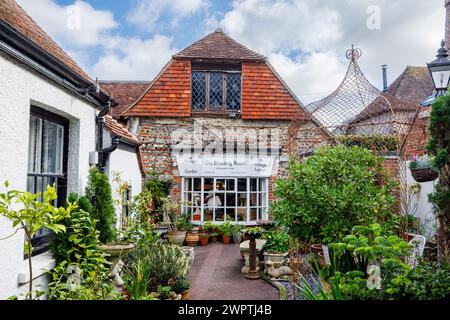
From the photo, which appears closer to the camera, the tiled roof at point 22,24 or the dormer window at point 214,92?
the tiled roof at point 22,24

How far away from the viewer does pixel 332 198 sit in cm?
470

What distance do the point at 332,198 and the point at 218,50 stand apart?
29.8 feet

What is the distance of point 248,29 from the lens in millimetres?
5844

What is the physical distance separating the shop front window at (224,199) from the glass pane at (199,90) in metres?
2.71

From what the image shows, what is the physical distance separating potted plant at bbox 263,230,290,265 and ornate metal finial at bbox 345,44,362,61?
4.09m

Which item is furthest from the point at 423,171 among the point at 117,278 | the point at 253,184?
the point at 253,184

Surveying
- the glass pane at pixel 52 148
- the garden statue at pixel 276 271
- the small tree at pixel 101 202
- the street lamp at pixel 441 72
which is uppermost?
the street lamp at pixel 441 72

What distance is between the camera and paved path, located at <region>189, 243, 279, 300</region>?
19.7 ft

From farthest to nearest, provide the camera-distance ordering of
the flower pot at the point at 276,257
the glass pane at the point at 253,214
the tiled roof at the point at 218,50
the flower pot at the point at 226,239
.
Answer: the tiled roof at the point at 218,50, the glass pane at the point at 253,214, the flower pot at the point at 226,239, the flower pot at the point at 276,257

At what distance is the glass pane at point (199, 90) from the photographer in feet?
39.9

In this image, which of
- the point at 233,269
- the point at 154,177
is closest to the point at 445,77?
the point at 233,269

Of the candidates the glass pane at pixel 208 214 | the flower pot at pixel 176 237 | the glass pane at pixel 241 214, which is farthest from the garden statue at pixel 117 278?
the glass pane at pixel 241 214

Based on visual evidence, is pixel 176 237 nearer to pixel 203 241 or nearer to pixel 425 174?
pixel 203 241

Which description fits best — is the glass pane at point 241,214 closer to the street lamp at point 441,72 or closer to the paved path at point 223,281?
the paved path at point 223,281
